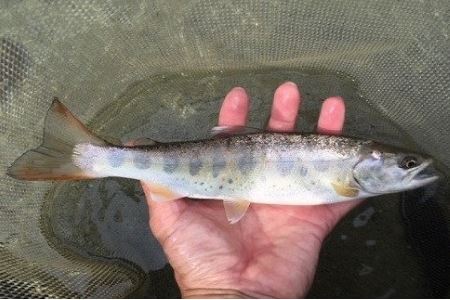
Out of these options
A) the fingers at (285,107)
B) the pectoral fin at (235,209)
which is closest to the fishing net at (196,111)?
the fingers at (285,107)

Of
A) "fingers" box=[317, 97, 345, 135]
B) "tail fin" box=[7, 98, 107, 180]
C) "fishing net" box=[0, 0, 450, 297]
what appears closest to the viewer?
"tail fin" box=[7, 98, 107, 180]

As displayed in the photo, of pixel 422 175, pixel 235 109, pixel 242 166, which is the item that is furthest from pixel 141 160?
pixel 422 175

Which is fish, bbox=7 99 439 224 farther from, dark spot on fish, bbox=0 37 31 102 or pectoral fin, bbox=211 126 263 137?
dark spot on fish, bbox=0 37 31 102

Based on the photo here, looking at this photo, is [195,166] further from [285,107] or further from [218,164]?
→ [285,107]

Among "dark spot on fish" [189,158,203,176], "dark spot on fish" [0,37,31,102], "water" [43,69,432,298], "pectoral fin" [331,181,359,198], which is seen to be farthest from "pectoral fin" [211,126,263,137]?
"dark spot on fish" [0,37,31,102]

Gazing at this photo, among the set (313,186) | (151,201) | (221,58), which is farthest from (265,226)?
(221,58)

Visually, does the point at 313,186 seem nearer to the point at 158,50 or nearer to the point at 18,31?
the point at 158,50
